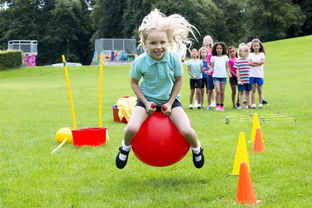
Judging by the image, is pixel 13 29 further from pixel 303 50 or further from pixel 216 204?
pixel 216 204

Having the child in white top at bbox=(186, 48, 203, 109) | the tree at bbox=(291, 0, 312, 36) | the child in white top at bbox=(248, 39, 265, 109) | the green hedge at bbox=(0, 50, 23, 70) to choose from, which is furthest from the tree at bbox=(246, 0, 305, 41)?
the child in white top at bbox=(186, 48, 203, 109)

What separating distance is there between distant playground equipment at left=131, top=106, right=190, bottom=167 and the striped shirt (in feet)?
27.6

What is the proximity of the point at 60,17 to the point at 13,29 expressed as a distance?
22.1 feet

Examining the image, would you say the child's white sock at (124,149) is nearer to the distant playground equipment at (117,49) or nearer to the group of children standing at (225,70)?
the group of children standing at (225,70)

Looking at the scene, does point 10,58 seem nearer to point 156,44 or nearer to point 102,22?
point 102,22

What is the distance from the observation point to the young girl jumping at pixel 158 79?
5.37 m

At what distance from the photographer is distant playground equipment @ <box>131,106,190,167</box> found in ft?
17.4

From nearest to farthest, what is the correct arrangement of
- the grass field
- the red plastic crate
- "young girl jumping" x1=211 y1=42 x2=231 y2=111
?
the grass field → the red plastic crate → "young girl jumping" x1=211 y1=42 x2=231 y2=111

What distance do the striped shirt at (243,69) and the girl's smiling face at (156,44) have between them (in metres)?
8.33

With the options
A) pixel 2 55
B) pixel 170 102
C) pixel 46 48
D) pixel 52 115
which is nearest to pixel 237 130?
pixel 170 102

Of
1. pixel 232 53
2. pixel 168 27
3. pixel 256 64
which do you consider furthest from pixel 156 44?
pixel 232 53

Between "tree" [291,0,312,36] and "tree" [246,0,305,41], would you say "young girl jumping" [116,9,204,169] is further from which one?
"tree" [291,0,312,36]

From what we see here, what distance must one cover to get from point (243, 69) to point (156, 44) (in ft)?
27.7

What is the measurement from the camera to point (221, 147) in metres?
7.49
